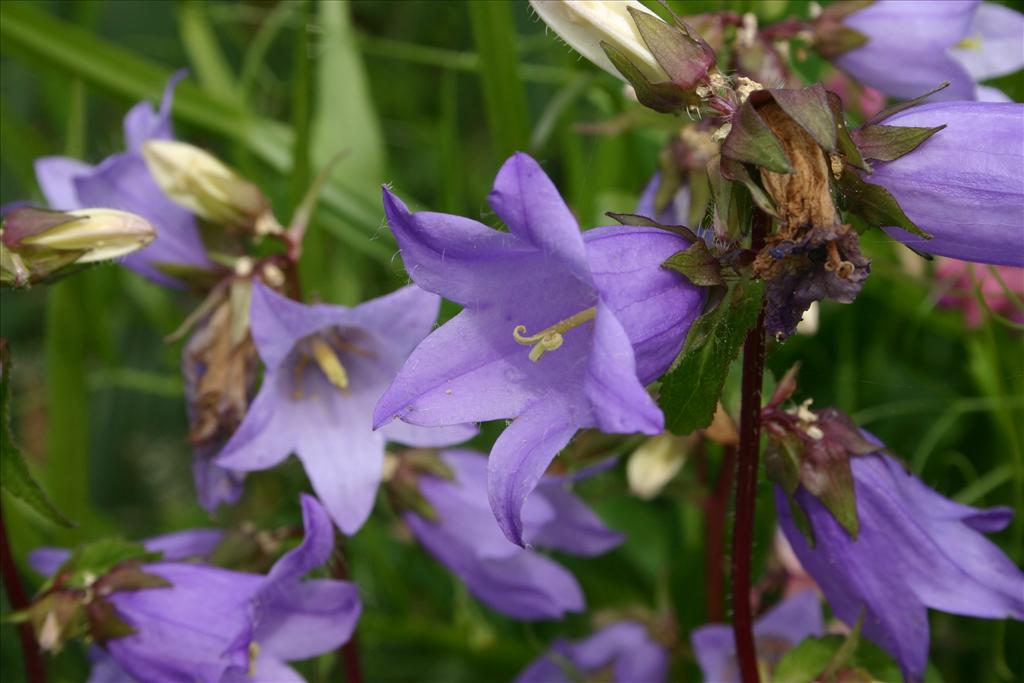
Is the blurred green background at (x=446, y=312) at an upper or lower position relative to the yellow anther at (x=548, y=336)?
lower

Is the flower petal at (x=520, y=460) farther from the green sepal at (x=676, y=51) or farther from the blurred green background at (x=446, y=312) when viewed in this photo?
the blurred green background at (x=446, y=312)

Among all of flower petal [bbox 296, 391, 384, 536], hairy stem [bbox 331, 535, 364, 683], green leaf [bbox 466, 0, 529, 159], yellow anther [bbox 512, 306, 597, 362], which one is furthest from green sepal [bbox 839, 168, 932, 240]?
green leaf [bbox 466, 0, 529, 159]

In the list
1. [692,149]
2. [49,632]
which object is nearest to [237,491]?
[49,632]

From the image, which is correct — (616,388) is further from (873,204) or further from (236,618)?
(236,618)

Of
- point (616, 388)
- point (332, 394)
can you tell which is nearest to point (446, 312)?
point (332, 394)

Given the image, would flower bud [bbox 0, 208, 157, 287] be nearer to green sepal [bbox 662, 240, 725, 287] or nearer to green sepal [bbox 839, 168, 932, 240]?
green sepal [bbox 662, 240, 725, 287]

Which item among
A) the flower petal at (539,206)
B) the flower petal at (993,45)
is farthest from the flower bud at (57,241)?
the flower petal at (993,45)
